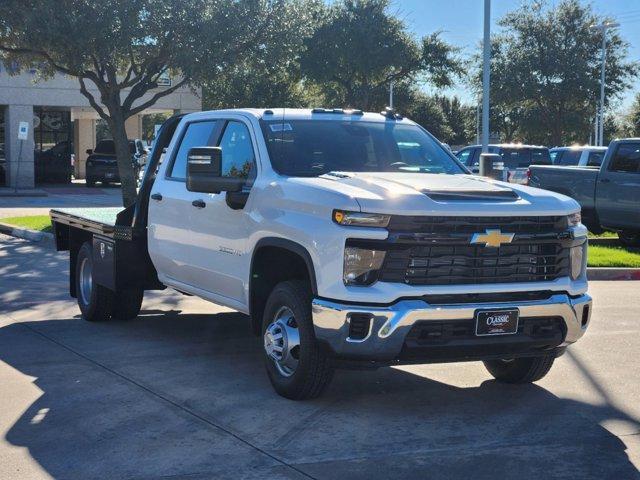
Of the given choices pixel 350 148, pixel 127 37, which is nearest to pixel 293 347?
pixel 350 148

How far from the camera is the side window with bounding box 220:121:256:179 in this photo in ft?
22.5

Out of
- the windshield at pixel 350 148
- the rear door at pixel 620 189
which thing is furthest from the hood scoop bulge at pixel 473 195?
the rear door at pixel 620 189

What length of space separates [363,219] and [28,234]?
43.9ft

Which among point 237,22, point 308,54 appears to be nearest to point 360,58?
point 308,54

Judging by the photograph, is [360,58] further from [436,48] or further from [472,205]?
[472,205]

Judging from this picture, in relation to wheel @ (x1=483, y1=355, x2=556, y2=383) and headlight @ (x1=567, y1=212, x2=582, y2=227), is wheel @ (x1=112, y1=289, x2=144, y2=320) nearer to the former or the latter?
wheel @ (x1=483, y1=355, x2=556, y2=383)

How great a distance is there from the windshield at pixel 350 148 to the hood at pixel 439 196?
0.40m

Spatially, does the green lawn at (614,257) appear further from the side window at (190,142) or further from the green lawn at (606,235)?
the side window at (190,142)

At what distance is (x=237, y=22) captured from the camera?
68.5 ft

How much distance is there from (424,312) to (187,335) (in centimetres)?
371

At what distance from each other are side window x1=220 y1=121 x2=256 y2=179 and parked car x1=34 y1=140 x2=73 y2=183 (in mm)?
32893

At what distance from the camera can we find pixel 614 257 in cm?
1446

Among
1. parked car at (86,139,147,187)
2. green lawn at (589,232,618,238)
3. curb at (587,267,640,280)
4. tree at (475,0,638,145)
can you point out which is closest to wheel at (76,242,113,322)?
curb at (587,267,640,280)

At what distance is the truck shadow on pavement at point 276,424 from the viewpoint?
16.2 ft
